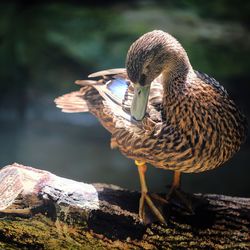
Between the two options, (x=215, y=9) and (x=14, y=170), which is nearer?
(x=14, y=170)

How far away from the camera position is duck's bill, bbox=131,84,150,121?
2209 mm

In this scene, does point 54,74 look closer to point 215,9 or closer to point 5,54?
point 5,54

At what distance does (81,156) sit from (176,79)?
2.39 meters

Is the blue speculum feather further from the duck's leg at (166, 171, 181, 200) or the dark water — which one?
the dark water

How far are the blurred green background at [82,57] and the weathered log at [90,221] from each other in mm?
2038

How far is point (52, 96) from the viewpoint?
536cm

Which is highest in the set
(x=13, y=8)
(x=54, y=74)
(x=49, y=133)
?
(x=13, y=8)

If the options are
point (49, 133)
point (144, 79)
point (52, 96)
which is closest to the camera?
point (144, 79)

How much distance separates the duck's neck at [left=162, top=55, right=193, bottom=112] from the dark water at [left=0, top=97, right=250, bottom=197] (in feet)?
5.88

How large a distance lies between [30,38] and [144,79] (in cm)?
366

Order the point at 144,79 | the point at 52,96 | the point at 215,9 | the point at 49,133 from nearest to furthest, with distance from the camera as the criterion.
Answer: the point at 144,79 → the point at 49,133 → the point at 52,96 → the point at 215,9

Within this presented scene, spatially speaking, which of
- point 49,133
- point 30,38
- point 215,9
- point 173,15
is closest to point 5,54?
point 30,38

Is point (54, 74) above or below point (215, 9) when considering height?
below

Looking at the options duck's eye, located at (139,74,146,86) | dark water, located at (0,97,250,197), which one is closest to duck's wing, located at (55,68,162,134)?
duck's eye, located at (139,74,146,86)
